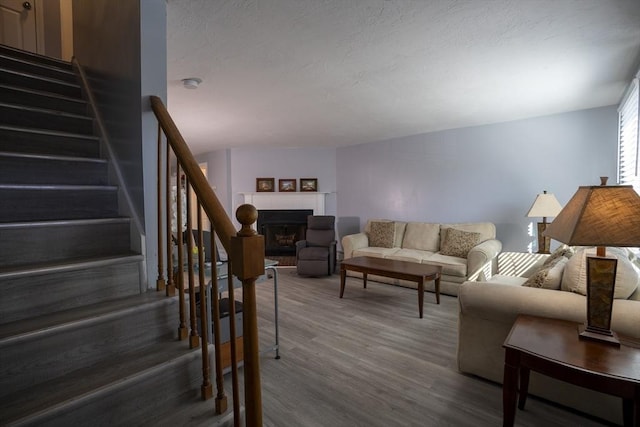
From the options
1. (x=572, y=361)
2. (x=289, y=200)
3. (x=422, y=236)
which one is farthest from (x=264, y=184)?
(x=572, y=361)

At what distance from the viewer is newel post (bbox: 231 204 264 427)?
98 cm

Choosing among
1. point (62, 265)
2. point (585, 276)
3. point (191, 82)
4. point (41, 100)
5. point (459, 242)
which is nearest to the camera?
point (62, 265)

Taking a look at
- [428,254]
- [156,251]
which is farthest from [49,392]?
[428,254]

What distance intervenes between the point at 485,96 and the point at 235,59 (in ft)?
8.27

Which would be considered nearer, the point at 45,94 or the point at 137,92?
the point at 137,92

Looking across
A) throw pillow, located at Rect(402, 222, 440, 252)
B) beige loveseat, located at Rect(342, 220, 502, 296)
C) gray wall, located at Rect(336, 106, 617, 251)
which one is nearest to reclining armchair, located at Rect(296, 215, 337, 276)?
beige loveseat, located at Rect(342, 220, 502, 296)

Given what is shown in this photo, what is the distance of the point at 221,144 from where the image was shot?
18.8 ft

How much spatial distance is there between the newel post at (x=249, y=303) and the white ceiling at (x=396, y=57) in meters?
1.38

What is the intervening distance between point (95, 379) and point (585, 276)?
8.43ft

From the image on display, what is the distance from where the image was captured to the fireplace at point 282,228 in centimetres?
616

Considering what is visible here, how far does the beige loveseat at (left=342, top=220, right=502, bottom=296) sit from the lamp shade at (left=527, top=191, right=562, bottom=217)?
0.68 m

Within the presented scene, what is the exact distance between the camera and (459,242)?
168 inches

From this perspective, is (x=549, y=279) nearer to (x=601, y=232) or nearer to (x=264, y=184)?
(x=601, y=232)

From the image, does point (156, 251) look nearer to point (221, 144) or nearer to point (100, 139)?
point (100, 139)
